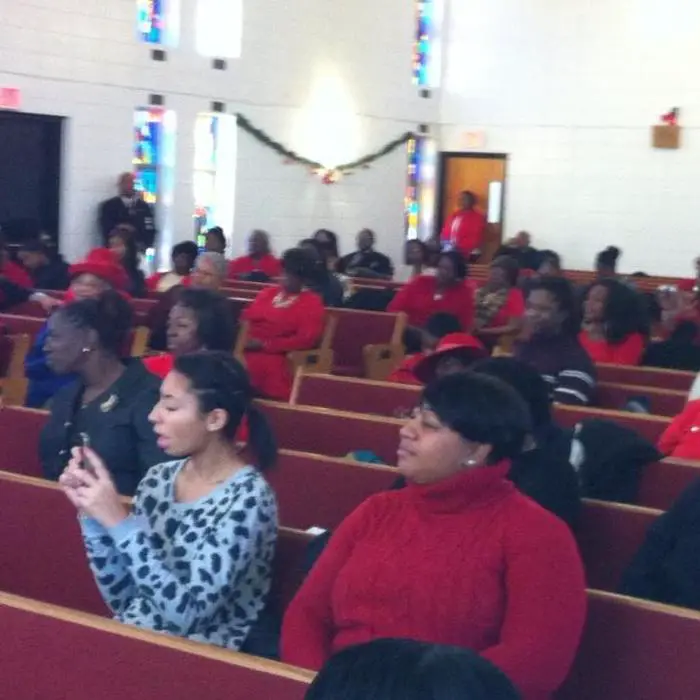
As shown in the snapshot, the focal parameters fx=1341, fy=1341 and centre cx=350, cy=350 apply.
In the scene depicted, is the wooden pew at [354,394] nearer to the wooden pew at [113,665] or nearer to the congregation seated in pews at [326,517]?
the congregation seated in pews at [326,517]

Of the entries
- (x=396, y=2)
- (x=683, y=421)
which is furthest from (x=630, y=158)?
(x=683, y=421)

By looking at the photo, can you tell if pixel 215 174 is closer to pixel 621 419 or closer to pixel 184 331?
pixel 184 331

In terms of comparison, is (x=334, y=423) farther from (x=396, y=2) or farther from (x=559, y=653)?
(x=396, y=2)

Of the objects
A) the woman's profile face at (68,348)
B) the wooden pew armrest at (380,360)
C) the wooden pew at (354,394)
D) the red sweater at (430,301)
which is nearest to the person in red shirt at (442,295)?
the red sweater at (430,301)

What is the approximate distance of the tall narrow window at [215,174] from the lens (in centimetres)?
1420

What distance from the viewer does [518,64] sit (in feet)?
53.8

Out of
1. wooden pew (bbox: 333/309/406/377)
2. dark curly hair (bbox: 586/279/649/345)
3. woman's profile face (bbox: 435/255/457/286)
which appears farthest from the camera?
woman's profile face (bbox: 435/255/457/286)

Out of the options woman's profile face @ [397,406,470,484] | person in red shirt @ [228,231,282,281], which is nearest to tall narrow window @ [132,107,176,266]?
person in red shirt @ [228,231,282,281]

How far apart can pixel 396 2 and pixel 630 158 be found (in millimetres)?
3324

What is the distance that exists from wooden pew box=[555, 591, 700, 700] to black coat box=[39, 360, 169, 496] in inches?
56.4

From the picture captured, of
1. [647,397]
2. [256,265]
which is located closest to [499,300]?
[256,265]

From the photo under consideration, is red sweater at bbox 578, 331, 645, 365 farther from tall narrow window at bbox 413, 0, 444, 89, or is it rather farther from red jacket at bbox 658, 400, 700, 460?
tall narrow window at bbox 413, 0, 444, 89

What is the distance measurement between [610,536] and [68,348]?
5.62 feet

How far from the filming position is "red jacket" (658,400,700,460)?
4195mm
